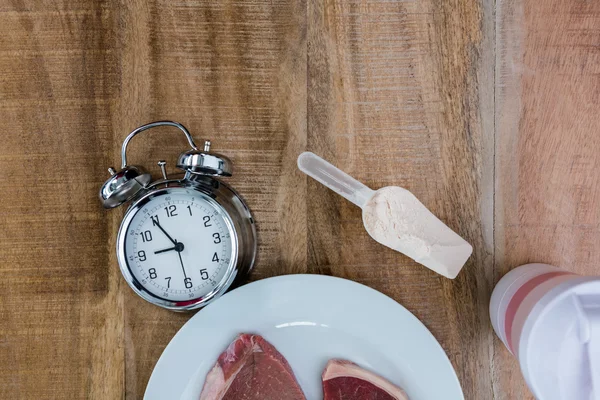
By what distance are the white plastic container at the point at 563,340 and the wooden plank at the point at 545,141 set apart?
14 cm

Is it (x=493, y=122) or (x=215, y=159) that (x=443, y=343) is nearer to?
(x=493, y=122)

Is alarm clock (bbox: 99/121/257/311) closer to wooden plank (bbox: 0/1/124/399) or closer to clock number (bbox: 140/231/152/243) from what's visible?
clock number (bbox: 140/231/152/243)

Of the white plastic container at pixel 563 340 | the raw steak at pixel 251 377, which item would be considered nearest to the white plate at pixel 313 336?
the raw steak at pixel 251 377

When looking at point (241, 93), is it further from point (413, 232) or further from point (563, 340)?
point (563, 340)

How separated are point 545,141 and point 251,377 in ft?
2.12

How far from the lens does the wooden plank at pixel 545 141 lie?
78 cm

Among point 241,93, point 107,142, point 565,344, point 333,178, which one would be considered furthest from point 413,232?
point 107,142

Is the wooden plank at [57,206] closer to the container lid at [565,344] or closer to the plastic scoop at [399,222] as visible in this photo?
the plastic scoop at [399,222]

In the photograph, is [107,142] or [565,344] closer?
[565,344]

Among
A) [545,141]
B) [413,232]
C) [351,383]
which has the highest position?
[545,141]

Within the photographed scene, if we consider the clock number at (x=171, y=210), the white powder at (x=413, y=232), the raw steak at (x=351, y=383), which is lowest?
the raw steak at (x=351, y=383)

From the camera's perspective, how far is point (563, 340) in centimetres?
63

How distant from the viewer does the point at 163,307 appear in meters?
0.77

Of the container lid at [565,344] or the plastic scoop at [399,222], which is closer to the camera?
the container lid at [565,344]
